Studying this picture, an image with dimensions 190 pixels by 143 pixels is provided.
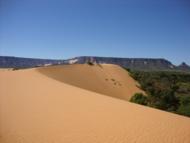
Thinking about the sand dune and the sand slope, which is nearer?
the sand dune

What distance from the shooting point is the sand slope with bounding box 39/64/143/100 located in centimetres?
3447

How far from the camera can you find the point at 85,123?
10.1 m

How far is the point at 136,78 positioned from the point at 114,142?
136 feet

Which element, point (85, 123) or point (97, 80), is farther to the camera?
point (97, 80)

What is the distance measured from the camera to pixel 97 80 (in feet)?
134

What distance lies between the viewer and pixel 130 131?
9.10 meters

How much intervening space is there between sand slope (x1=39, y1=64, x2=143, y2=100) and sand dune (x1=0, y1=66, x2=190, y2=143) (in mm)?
19353

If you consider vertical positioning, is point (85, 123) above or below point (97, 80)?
below

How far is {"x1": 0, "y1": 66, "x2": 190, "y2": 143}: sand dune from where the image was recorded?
28.0 ft

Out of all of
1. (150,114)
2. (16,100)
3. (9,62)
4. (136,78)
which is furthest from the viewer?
(9,62)

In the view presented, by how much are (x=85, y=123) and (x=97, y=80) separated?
30873 mm

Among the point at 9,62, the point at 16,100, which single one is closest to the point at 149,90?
the point at 16,100

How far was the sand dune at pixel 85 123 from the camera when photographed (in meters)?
8.54

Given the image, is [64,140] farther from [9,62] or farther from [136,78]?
[9,62]
